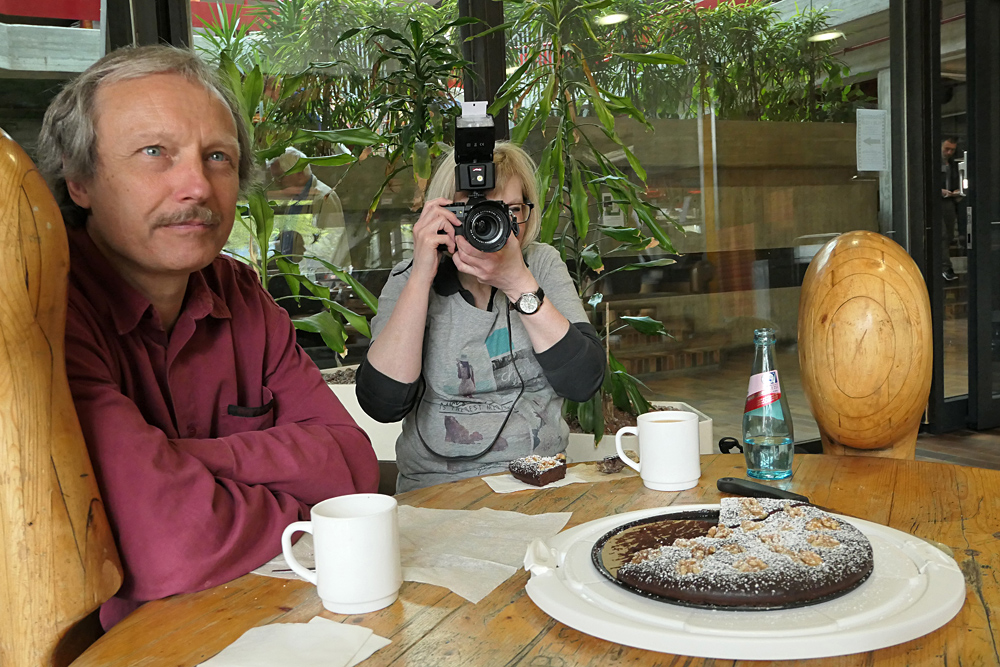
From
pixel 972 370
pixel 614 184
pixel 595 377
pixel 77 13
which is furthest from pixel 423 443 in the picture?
pixel 972 370

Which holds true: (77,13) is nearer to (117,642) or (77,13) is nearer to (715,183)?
(117,642)

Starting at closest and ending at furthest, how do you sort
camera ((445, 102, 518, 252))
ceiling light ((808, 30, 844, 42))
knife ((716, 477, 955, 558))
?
knife ((716, 477, 955, 558))
camera ((445, 102, 518, 252))
ceiling light ((808, 30, 844, 42))

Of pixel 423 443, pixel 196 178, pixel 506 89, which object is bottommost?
pixel 423 443

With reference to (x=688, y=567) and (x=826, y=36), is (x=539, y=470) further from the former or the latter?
(x=826, y=36)

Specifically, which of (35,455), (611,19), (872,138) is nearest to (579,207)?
(611,19)

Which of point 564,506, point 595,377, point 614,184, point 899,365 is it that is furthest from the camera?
point 614,184

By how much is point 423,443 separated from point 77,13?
5.94ft

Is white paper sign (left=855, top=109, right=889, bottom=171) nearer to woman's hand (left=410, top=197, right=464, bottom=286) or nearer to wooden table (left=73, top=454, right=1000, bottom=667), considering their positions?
woman's hand (left=410, top=197, right=464, bottom=286)

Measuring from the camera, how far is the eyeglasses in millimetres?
1809

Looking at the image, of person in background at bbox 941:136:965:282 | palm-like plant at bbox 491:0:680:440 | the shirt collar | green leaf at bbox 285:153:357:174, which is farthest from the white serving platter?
person in background at bbox 941:136:965:282

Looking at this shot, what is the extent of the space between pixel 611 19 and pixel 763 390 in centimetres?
268

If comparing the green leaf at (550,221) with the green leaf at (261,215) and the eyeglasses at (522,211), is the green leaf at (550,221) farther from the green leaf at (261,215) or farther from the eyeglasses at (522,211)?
the green leaf at (261,215)

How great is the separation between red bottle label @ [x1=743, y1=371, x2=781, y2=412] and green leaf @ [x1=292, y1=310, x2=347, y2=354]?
5.09ft

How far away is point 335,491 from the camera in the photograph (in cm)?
110
